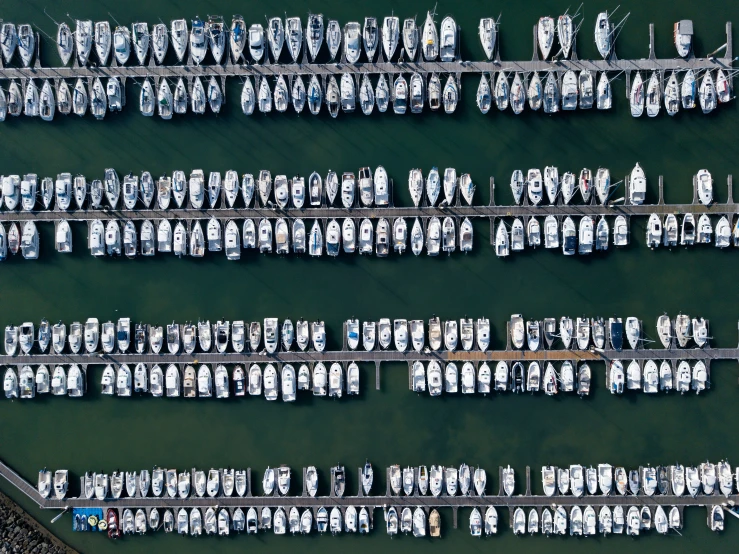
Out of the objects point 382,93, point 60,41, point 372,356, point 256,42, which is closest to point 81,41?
point 60,41

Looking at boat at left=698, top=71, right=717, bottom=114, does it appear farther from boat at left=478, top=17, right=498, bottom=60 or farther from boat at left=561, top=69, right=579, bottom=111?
boat at left=478, top=17, right=498, bottom=60

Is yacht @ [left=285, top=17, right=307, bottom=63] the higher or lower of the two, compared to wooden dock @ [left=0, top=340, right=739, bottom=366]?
higher

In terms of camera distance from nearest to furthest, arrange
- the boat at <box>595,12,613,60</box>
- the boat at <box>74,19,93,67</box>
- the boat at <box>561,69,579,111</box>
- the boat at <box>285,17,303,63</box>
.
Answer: the boat at <box>561,69,579,111</box> → the boat at <box>595,12,613,60</box> → the boat at <box>285,17,303,63</box> → the boat at <box>74,19,93,67</box>

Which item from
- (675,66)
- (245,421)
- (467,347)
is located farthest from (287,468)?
(675,66)

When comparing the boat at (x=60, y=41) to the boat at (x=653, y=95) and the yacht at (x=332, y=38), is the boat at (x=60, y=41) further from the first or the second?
the boat at (x=653, y=95)

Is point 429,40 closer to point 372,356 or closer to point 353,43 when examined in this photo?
point 353,43

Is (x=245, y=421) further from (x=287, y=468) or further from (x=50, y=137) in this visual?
(x=50, y=137)

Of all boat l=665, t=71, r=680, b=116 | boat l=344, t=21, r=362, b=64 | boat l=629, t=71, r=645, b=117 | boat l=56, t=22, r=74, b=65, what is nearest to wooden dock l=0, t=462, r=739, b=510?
boat l=629, t=71, r=645, b=117
